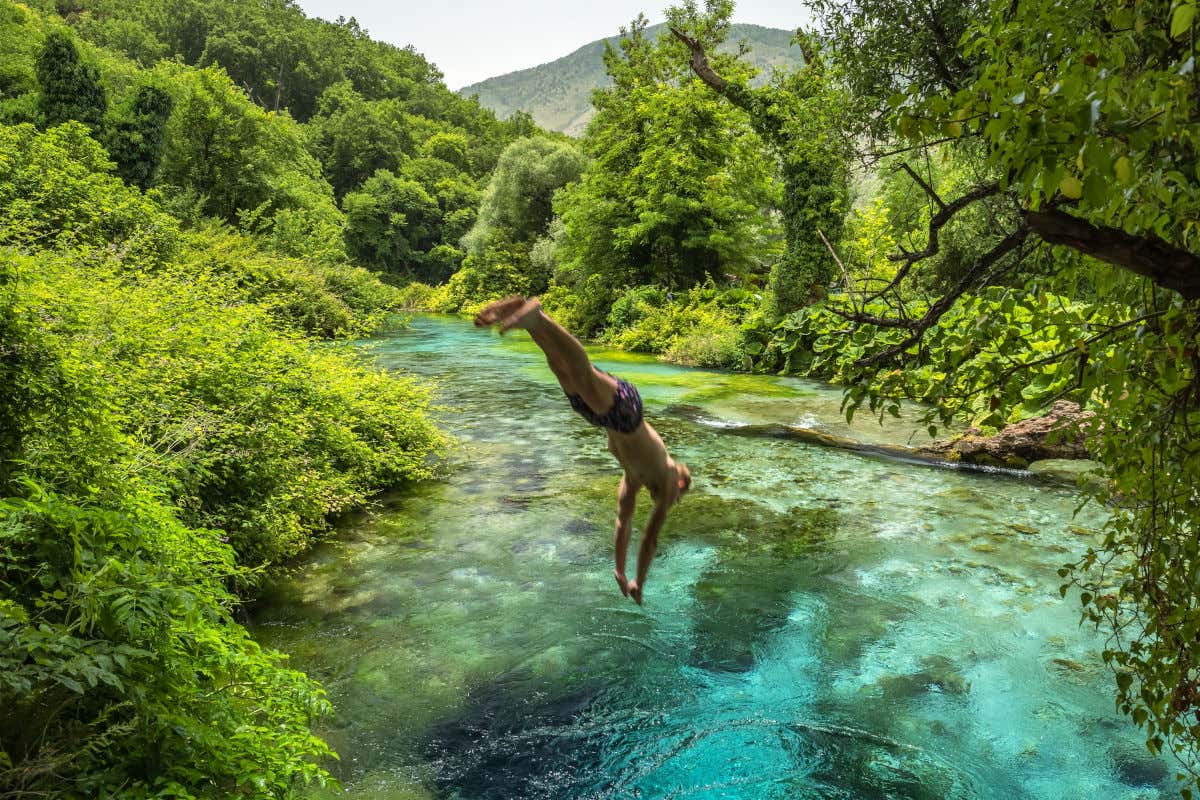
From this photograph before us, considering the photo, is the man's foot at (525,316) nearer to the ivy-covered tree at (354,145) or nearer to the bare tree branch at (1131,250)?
the bare tree branch at (1131,250)

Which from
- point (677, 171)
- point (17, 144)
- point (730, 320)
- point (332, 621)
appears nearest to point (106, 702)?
point (332, 621)

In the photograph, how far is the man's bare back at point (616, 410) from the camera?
2.17 meters

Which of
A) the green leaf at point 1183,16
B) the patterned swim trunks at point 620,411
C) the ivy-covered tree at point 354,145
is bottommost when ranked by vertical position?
the patterned swim trunks at point 620,411

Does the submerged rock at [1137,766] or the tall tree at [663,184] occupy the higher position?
the tall tree at [663,184]

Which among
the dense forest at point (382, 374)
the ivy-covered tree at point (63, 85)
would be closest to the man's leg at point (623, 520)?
the dense forest at point (382, 374)

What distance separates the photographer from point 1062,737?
513 cm

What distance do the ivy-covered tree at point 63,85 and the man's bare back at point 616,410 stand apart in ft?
89.3

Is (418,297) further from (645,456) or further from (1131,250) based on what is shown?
(1131,250)

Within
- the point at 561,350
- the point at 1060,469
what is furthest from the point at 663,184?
the point at 561,350

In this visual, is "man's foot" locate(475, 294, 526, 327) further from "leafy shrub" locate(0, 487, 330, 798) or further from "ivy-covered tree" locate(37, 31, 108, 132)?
"ivy-covered tree" locate(37, 31, 108, 132)

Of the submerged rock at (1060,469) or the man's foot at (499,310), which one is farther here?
the submerged rock at (1060,469)

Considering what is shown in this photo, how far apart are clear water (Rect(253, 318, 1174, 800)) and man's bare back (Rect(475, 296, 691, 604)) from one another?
2604 mm

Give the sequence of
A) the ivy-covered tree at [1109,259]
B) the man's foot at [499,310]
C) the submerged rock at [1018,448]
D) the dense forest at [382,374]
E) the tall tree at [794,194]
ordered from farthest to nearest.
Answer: the tall tree at [794,194] → the submerged rock at [1018,448] → the dense forest at [382,374] → the man's foot at [499,310] → the ivy-covered tree at [1109,259]

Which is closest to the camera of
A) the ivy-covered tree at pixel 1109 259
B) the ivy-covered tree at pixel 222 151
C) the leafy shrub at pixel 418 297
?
the ivy-covered tree at pixel 1109 259
